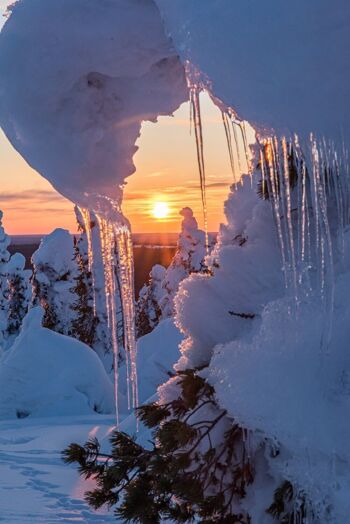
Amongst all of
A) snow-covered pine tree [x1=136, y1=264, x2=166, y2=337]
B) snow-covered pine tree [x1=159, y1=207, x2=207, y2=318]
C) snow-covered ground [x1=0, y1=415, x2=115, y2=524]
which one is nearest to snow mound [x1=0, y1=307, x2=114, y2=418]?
snow-covered ground [x1=0, y1=415, x2=115, y2=524]

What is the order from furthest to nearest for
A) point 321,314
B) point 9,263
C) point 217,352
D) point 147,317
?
point 147,317 < point 9,263 < point 217,352 < point 321,314

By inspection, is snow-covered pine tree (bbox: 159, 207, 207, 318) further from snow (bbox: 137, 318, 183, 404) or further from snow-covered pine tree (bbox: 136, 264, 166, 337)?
snow-covered pine tree (bbox: 136, 264, 166, 337)

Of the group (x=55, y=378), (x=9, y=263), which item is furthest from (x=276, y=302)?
(x=9, y=263)

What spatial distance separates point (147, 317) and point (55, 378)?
20.1 meters

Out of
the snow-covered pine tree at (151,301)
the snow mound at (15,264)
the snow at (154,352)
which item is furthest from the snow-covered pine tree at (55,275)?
the snow at (154,352)

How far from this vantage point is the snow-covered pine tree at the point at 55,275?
30750 millimetres

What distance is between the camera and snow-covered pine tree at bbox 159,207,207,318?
93.6 feet

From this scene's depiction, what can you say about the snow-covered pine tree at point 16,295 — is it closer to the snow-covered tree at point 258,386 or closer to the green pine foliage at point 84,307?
the green pine foliage at point 84,307

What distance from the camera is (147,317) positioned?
3909 centimetres

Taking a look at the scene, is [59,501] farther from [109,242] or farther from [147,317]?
[147,317]

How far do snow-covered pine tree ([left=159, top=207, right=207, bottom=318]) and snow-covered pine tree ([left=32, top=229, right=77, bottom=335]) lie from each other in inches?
193

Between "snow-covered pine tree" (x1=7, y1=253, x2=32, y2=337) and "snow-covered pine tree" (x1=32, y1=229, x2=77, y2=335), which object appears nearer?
"snow-covered pine tree" (x1=32, y1=229, x2=77, y2=335)

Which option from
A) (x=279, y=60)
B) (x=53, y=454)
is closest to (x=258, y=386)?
(x=279, y=60)

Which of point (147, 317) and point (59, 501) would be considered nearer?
point (59, 501)
